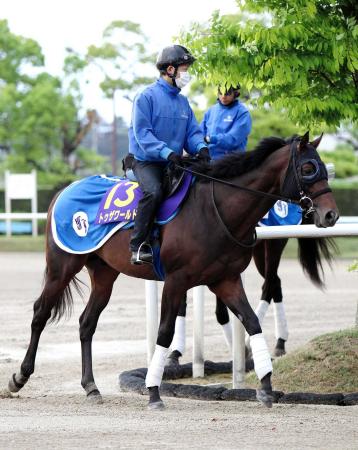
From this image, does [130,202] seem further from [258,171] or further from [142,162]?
[258,171]

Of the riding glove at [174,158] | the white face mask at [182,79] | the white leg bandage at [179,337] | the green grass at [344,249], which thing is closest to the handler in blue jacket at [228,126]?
the white leg bandage at [179,337]

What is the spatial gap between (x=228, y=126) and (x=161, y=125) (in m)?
1.87

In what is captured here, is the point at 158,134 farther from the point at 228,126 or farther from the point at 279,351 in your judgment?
the point at 279,351

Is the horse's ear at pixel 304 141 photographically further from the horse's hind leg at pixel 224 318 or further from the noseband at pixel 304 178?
the horse's hind leg at pixel 224 318

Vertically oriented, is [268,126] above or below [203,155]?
below

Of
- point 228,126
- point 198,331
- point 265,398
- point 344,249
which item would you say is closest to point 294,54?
point 228,126

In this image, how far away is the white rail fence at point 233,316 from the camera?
836cm

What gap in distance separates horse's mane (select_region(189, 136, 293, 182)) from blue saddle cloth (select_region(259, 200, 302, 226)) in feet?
6.63

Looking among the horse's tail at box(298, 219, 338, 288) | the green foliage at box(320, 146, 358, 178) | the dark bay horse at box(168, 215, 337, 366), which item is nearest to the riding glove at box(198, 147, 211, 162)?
the dark bay horse at box(168, 215, 337, 366)

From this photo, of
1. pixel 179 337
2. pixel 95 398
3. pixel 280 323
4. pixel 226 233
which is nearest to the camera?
pixel 226 233

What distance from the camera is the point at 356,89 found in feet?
30.6

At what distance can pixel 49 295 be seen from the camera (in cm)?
905

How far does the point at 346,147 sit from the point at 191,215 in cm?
3819

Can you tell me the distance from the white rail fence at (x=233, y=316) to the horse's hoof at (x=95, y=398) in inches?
35.3
